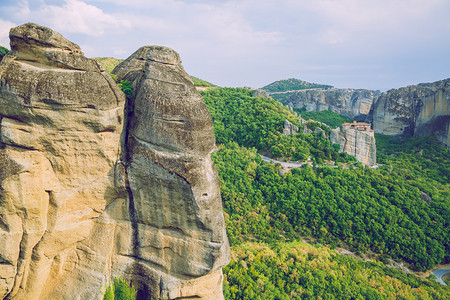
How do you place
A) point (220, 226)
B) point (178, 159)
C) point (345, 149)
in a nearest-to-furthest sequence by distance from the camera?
point (178, 159), point (220, 226), point (345, 149)

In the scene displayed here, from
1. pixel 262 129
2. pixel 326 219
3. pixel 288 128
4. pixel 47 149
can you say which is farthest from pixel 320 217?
pixel 47 149

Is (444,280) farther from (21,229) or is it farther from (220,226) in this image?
(21,229)

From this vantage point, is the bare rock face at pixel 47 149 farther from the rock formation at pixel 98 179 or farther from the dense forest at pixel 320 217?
the dense forest at pixel 320 217

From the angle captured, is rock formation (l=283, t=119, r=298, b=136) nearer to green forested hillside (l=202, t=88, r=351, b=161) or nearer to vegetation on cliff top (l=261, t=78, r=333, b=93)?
green forested hillside (l=202, t=88, r=351, b=161)

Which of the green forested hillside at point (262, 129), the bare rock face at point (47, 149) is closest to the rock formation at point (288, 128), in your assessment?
the green forested hillside at point (262, 129)

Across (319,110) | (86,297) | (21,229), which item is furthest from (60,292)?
(319,110)

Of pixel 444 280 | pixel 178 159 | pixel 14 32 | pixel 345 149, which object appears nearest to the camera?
pixel 14 32
